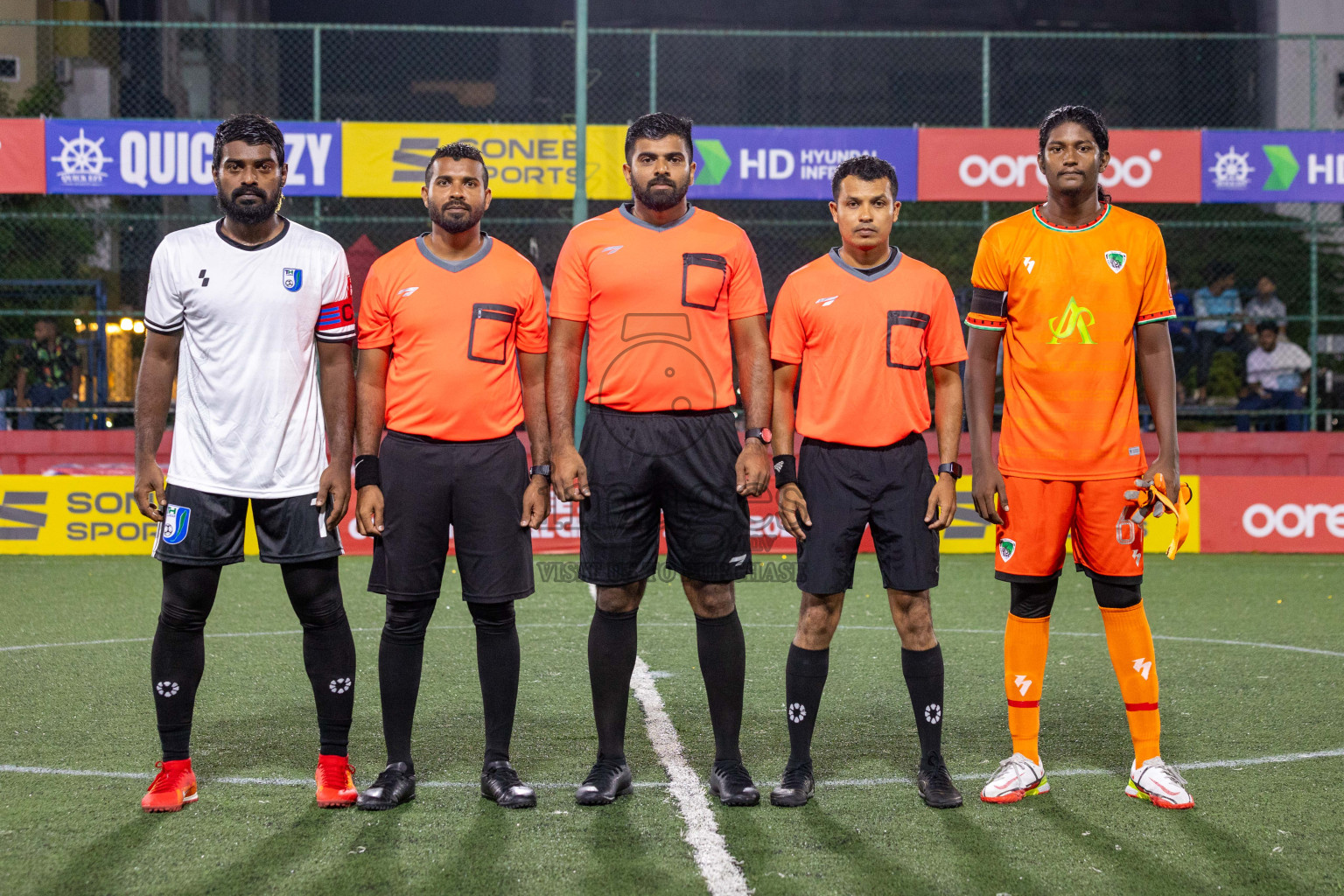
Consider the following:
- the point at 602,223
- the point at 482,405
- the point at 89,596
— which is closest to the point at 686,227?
the point at 602,223

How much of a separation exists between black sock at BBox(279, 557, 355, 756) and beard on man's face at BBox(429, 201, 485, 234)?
3.86ft

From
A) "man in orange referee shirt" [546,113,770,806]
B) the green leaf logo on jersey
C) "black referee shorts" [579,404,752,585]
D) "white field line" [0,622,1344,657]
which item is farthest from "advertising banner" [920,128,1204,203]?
"black referee shorts" [579,404,752,585]

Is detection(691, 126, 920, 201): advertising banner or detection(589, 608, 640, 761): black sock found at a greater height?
detection(691, 126, 920, 201): advertising banner

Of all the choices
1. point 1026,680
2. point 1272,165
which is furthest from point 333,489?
point 1272,165

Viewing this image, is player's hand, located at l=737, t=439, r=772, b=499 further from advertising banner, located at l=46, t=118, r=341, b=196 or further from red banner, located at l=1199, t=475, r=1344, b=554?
advertising banner, located at l=46, t=118, r=341, b=196

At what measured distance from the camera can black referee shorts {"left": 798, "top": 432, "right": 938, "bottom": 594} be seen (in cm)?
420

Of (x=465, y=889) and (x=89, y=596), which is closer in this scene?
(x=465, y=889)

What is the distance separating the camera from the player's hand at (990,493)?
14.3ft

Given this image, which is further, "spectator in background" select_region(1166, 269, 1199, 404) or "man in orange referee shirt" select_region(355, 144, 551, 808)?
"spectator in background" select_region(1166, 269, 1199, 404)

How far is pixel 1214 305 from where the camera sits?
51.6 feet

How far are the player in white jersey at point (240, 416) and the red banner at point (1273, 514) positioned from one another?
9639 millimetres

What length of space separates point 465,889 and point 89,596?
659 cm

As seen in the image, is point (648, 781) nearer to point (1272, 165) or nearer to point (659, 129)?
point (659, 129)

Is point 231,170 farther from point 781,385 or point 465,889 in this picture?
point 465,889
